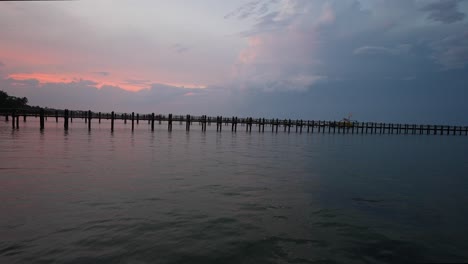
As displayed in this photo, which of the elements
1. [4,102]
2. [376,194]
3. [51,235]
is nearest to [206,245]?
[51,235]

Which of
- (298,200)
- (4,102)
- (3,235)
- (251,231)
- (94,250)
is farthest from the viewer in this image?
(4,102)

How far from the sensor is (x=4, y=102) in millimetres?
70312

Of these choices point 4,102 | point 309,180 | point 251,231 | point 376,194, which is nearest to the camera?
point 251,231

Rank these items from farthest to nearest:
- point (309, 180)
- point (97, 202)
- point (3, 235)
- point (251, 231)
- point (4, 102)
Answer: point (4, 102) → point (309, 180) → point (97, 202) → point (251, 231) → point (3, 235)

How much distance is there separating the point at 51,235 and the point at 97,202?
7.40 ft

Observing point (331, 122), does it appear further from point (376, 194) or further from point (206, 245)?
point (206, 245)

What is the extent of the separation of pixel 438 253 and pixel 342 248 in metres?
1.72

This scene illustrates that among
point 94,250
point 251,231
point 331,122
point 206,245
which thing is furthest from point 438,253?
point 331,122

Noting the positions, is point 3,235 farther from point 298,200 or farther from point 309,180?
point 309,180

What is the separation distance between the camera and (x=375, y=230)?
6.97 m

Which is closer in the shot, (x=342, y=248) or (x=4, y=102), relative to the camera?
(x=342, y=248)

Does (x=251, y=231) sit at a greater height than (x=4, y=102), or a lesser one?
lesser

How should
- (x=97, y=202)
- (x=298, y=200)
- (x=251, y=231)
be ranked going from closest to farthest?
(x=251, y=231)
(x=97, y=202)
(x=298, y=200)

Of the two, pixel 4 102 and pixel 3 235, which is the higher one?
pixel 4 102
